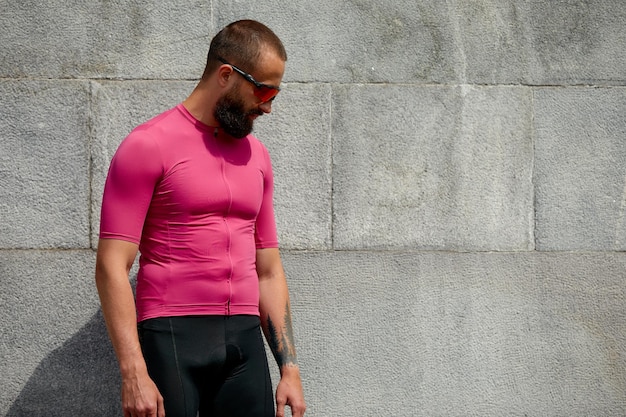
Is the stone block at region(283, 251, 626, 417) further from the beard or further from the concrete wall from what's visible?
the beard

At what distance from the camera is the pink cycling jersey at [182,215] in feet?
10.5

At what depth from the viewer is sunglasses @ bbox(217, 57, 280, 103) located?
338cm

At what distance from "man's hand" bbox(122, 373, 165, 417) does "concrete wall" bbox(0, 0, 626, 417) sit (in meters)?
1.40

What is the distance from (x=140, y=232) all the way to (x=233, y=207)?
0.37 m

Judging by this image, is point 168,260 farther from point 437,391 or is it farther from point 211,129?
point 437,391

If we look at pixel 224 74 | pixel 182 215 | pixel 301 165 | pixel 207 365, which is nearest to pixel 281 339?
pixel 207 365

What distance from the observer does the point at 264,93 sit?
Answer: 11.2 feet

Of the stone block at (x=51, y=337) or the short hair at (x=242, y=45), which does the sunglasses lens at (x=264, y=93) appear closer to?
the short hair at (x=242, y=45)

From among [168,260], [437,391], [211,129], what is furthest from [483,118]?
[168,260]

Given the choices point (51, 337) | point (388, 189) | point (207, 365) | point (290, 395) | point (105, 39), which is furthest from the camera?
point (388, 189)

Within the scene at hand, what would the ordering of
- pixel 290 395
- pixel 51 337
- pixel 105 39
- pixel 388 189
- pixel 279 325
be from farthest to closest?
pixel 388 189, pixel 105 39, pixel 51 337, pixel 279 325, pixel 290 395

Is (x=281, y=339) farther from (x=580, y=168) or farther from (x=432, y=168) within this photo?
(x=580, y=168)

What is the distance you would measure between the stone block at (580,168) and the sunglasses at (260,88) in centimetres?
185

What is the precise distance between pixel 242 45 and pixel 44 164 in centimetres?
154
